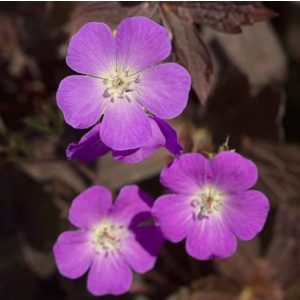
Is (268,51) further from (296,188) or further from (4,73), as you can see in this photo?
(4,73)

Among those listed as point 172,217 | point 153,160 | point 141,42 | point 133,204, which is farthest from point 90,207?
point 153,160

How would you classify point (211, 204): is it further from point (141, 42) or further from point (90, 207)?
point (141, 42)

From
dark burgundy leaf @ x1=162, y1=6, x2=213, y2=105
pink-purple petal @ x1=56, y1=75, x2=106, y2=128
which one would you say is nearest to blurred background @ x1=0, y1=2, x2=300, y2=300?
dark burgundy leaf @ x1=162, y1=6, x2=213, y2=105

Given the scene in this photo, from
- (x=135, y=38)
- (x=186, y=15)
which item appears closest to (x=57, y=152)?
(x=186, y=15)

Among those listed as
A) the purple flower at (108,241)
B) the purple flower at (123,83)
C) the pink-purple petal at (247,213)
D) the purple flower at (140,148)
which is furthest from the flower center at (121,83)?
the pink-purple petal at (247,213)

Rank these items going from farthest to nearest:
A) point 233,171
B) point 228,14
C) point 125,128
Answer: point 228,14, point 233,171, point 125,128
